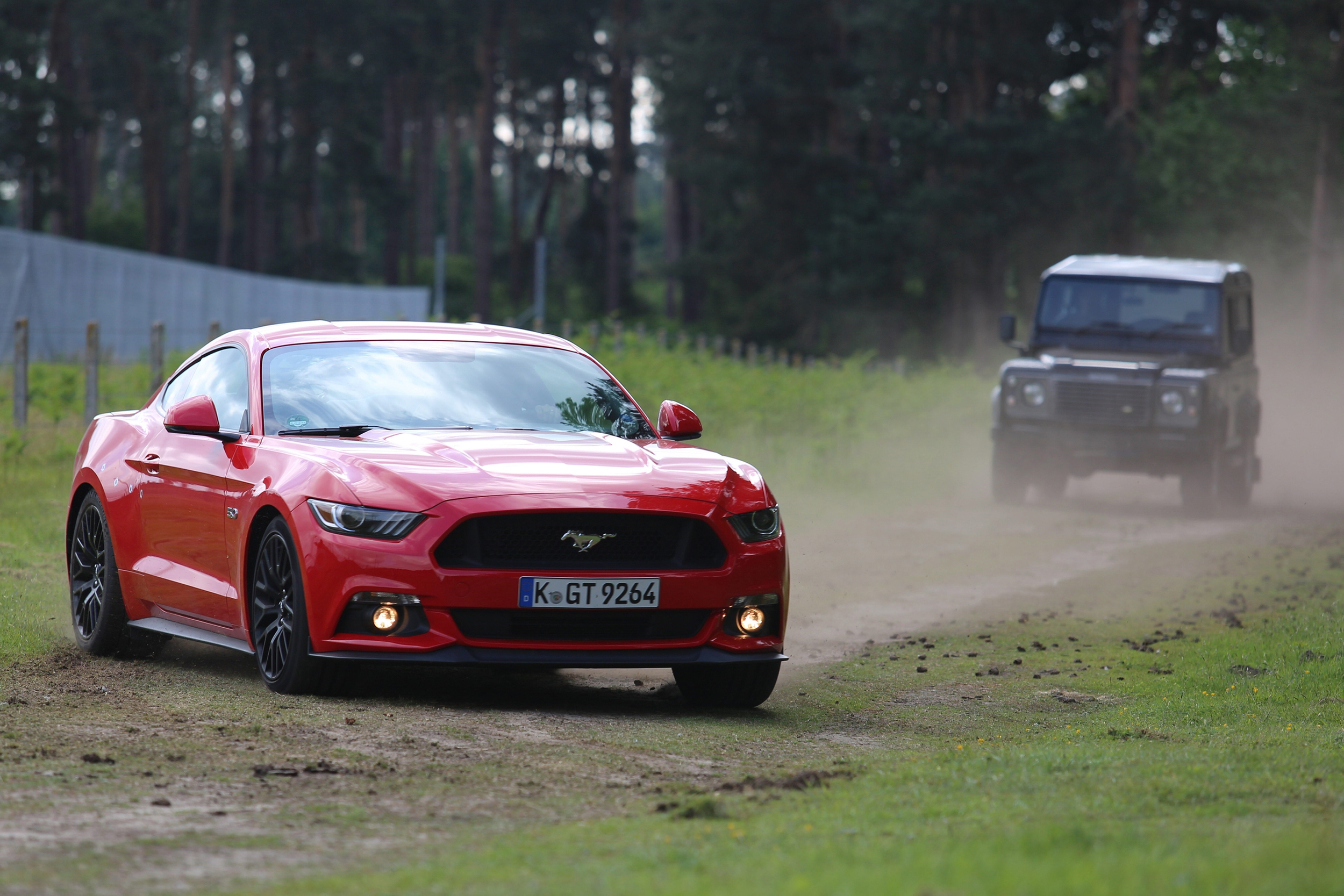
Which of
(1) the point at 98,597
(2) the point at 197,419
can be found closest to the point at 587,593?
(2) the point at 197,419

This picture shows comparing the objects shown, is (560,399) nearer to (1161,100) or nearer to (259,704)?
(259,704)

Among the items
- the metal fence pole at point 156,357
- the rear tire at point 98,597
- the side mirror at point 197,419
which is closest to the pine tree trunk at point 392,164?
the metal fence pole at point 156,357

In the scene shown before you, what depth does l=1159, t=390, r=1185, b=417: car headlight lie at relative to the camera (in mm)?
19359

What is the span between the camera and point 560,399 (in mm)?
8461

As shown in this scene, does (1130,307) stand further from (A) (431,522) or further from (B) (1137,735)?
(A) (431,522)

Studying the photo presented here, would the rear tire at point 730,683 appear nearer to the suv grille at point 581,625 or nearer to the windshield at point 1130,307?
the suv grille at point 581,625

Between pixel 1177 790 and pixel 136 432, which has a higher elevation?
pixel 136 432

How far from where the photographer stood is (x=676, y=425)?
8.59m

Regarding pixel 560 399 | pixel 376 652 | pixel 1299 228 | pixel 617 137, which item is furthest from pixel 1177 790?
pixel 617 137

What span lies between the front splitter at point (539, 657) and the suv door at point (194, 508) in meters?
0.97

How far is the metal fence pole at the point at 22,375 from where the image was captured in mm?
19281

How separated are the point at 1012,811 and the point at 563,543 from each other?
2518mm

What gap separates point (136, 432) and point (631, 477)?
2.84 m

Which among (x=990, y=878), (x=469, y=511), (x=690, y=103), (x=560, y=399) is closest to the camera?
(x=990, y=878)
